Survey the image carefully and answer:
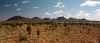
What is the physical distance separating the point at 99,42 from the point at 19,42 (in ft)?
35.2

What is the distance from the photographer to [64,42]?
21266mm

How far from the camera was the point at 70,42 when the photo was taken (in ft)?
69.3

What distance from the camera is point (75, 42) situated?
2097 centimetres

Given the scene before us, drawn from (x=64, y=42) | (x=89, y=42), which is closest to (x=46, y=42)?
(x=64, y=42)

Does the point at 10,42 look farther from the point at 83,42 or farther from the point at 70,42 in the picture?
the point at 83,42

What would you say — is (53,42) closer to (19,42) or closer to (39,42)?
(39,42)

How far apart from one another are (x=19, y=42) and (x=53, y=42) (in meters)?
4.47

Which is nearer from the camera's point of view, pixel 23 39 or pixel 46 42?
pixel 46 42

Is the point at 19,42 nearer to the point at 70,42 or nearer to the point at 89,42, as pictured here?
the point at 70,42

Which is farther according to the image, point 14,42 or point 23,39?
point 23,39

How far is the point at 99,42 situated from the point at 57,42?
571 centimetres

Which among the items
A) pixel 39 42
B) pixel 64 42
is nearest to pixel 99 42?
pixel 64 42

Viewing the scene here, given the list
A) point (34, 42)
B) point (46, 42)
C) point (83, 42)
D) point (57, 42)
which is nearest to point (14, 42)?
point (34, 42)

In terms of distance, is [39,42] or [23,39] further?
[23,39]
